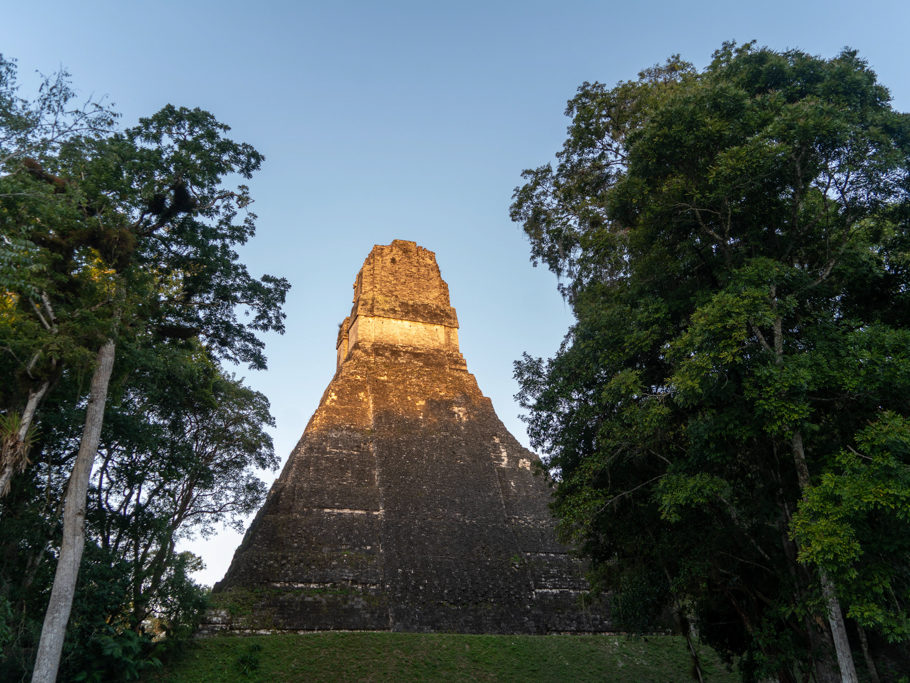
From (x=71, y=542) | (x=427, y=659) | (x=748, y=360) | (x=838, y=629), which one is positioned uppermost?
(x=748, y=360)

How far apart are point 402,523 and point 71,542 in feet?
25.1

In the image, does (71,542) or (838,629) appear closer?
(838,629)

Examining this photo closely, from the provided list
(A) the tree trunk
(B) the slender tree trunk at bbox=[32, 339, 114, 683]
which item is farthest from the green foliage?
(A) the tree trunk

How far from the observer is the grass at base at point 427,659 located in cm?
1004

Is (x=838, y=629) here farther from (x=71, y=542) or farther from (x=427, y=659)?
(x=71, y=542)

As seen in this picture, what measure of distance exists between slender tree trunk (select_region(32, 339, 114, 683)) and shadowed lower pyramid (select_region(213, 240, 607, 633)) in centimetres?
435

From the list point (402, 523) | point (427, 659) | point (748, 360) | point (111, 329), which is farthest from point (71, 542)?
point (748, 360)

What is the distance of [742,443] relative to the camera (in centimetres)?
729

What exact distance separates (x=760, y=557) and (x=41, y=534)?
11925 mm

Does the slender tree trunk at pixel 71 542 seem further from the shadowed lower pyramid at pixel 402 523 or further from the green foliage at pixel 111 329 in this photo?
the shadowed lower pyramid at pixel 402 523

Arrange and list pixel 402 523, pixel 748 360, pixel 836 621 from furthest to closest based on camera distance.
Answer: pixel 402 523 → pixel 748 360 → pixel 836 621

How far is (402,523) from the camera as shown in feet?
46.1

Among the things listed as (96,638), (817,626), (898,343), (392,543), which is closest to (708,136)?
(898,343)

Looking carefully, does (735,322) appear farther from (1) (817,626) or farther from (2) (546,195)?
(2) (546,195)
